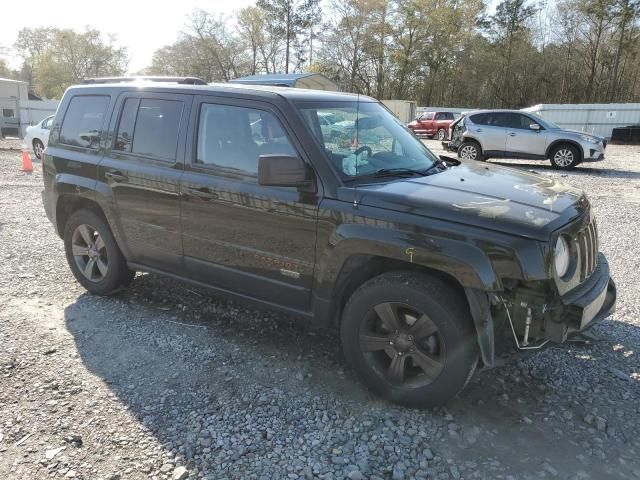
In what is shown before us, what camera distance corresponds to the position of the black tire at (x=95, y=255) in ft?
15.1

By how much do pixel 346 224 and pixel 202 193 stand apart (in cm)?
124

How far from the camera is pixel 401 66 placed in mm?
49219

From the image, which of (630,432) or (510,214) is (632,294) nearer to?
(630,432)

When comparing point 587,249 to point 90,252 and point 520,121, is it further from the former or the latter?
point 520,121

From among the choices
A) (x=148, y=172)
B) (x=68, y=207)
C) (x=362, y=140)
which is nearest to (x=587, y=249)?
(x=362, y=140)

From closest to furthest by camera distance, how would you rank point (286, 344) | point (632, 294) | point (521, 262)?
point (521, 262) → point (286, 344) → point (632, 294)

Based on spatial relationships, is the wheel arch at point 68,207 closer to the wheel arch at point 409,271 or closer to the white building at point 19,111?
the wheel arch at point 409,271

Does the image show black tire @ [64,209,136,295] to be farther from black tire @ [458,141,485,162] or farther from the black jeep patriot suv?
black tire @ [458,141,485,162]

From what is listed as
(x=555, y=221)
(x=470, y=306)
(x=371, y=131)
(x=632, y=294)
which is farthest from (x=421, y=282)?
(x=632, y=294)

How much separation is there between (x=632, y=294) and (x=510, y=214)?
9.89 feet

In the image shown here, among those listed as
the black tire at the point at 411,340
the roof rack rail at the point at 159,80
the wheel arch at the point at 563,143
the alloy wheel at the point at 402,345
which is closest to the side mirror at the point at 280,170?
the black tire at the point at 411,340

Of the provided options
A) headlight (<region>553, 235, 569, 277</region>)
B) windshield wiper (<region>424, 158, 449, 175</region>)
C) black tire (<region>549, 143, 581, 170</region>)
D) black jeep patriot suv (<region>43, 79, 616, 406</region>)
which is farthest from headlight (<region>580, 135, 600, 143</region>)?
headlight (<region>553, 235, 569, 277</region>)

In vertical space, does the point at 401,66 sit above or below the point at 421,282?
above

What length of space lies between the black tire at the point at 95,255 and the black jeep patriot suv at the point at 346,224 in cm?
3
